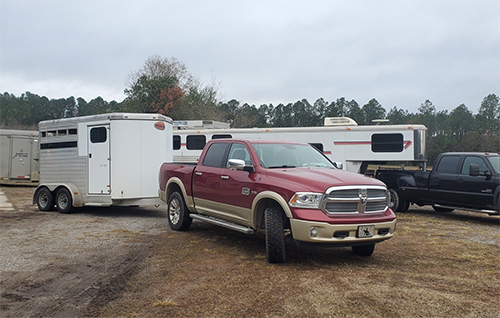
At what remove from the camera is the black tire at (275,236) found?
6.65 metres

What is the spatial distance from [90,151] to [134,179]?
148 cm

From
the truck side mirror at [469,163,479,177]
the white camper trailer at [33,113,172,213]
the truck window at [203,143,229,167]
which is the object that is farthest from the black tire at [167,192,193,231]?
the truck side mirror at [469,163,479,177]

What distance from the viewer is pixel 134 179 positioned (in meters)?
12.3

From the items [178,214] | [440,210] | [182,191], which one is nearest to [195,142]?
[440,210]

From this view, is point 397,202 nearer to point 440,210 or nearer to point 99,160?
point 440,210

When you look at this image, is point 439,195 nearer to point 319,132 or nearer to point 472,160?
point 472,160

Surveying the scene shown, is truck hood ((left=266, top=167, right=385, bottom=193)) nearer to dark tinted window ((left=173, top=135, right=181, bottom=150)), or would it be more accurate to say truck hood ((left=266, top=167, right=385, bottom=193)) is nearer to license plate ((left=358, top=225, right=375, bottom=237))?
license plate ((left=358, top=225, right=375, bottom=237))

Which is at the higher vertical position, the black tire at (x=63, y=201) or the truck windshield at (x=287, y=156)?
the truck windshield at (x=287, y=156)

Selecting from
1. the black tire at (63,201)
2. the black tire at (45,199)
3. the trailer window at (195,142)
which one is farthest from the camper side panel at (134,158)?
the trailer window at (195,142)

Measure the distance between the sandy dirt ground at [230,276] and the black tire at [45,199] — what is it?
324 centimetres

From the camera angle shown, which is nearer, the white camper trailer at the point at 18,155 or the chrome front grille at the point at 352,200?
the chrome front grille at the point at 352,200

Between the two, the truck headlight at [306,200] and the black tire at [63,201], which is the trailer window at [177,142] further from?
the truck headlight at [306,200]

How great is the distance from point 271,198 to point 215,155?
7.58 ft

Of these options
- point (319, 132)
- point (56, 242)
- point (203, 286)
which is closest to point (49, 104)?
point (319, 132)
